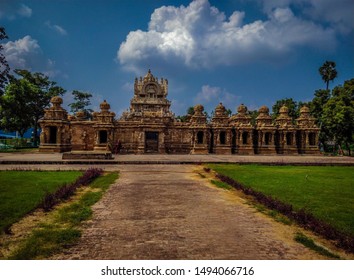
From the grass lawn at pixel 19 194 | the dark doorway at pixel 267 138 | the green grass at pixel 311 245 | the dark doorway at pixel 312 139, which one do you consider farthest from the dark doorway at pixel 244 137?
the green grass at pixel 311 245

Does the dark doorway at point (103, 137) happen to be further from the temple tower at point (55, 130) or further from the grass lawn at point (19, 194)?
the grass lawn at point (19, 194)

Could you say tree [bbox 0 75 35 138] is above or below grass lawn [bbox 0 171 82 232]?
above

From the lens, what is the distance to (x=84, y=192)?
34.3ft

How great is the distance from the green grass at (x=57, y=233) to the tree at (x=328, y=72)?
2434 inches

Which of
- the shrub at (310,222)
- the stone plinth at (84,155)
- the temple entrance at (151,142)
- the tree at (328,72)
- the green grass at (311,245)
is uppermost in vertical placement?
the tree at (328,72)

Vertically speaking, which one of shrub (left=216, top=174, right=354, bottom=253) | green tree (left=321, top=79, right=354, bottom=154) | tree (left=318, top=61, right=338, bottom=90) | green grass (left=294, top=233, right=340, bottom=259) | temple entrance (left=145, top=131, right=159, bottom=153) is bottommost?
green grass (left=294, top=233, right=340, bottom=259)

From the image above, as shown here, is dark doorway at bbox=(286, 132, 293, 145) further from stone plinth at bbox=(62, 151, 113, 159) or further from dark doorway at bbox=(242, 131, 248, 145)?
stone plinth at bbox=(62, 151, 113, 159)

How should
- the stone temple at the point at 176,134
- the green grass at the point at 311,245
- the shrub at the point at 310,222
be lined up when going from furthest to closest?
the stone temple at the point at 176,134 → the shrub at the point at 310,222 → the green grass at the point at 311,245

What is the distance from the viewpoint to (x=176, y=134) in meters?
38.7

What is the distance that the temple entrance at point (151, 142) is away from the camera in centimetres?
3866

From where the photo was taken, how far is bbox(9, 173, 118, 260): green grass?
15.7ft

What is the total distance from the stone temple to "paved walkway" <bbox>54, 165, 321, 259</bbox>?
27632 mm

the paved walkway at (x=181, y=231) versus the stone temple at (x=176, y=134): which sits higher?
the stone temple at (x=176, y=134)

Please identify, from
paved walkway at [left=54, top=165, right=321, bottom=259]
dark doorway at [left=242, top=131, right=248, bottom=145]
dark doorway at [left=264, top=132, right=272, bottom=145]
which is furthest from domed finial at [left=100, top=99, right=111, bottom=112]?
paved walkway at [left=54, top=165, right=321, bottom=259]
